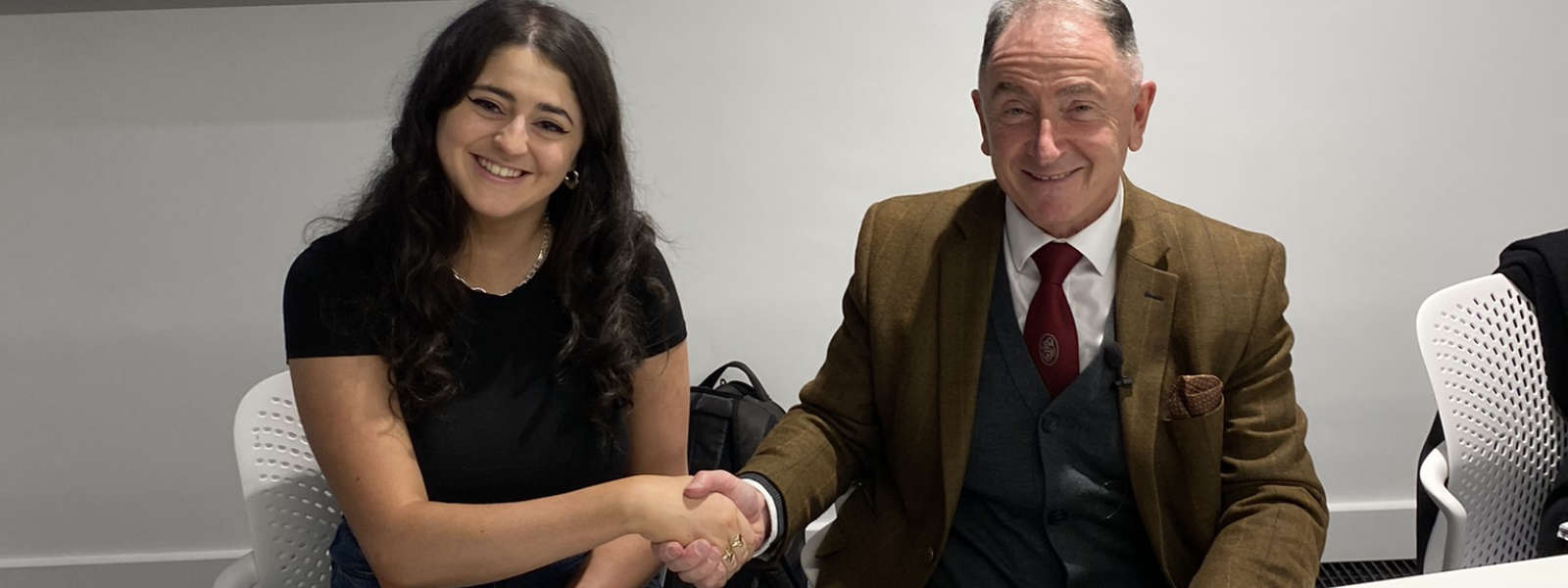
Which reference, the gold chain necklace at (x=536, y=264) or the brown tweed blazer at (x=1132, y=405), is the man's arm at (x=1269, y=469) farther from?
the gold chain necklace at (x=536, y=264)

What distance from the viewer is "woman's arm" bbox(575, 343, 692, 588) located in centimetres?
217

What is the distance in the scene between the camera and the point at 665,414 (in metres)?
2.25

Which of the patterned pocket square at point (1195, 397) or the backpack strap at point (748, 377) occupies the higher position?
the patterned pocket square at point (1195, 397)

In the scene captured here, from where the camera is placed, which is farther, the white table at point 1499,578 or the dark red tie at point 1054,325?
the dark red tie at point 1054,325

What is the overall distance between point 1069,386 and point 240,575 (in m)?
1.33

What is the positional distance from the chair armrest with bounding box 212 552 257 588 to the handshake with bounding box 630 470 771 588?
0.75 meters

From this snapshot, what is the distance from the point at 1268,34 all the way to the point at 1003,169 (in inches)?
67.6

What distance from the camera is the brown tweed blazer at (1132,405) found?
1.95m

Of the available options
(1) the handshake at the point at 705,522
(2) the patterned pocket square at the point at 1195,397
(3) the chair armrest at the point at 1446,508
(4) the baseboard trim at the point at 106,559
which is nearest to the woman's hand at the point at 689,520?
(1) the handshake at the point at 705,522

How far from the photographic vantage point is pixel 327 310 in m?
2.08

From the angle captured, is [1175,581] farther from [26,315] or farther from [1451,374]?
[26,315]

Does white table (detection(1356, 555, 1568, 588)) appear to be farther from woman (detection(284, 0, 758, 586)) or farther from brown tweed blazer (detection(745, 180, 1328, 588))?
woman (detection(284, 0, 758, 586))

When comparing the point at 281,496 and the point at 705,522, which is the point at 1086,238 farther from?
the point at 281,496

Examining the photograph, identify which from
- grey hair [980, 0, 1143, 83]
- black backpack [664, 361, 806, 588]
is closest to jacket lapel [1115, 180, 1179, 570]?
grey hair [980, 0, 1143, 83]
